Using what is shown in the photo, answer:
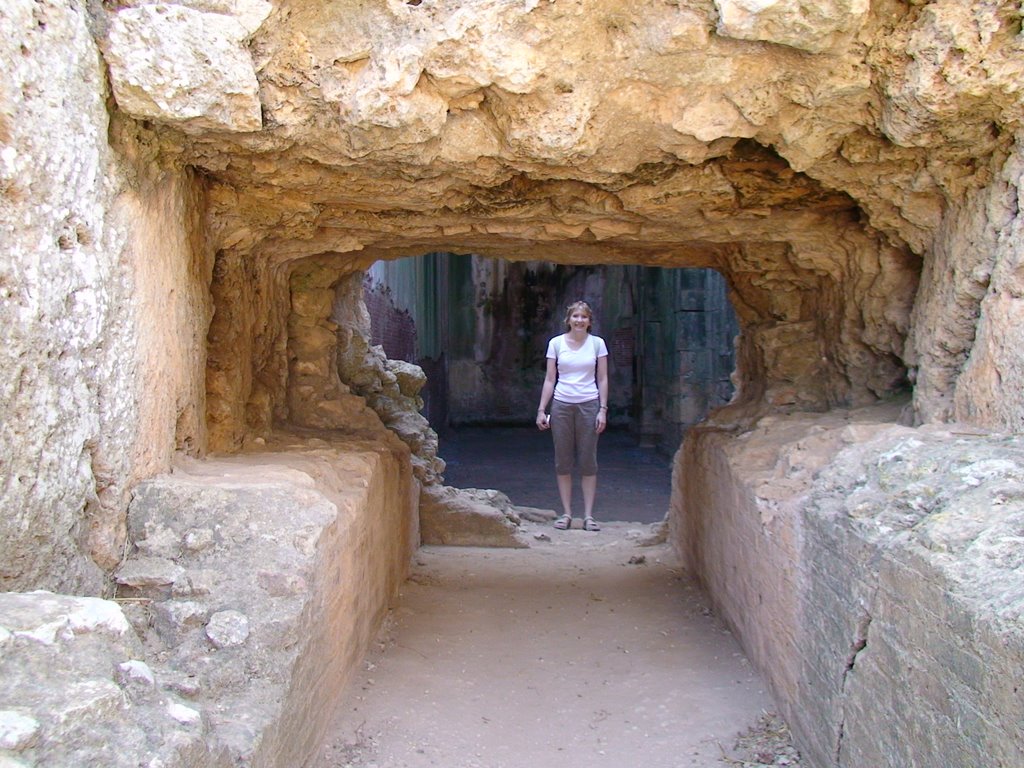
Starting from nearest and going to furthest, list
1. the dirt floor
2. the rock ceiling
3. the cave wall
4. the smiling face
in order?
1. the cave wall
2. the rock ceiling
3. the dirt floor
4. the smiling face

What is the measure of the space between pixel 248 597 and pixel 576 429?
475 centimetres

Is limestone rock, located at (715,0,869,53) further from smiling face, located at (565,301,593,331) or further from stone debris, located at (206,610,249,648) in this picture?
smiling face, located at (565,301,593,331)

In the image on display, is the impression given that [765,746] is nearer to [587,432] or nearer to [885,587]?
[885,587]

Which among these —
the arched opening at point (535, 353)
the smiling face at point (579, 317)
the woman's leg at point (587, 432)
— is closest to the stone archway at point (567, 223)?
the smiling face at point (579, 317)

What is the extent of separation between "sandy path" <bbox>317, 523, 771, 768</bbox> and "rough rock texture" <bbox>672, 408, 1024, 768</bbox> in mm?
344

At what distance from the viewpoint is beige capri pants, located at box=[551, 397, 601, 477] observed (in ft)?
23.3

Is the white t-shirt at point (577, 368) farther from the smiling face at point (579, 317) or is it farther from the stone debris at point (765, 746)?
the stone debris at point (765, 746)

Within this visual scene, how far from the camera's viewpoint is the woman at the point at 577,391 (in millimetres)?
6980

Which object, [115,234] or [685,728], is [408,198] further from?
[685,728]

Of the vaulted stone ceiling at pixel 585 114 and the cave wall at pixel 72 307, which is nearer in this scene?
the cave wall at pixel 72 307

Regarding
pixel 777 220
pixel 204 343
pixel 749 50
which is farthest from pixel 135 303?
pixel 777 220

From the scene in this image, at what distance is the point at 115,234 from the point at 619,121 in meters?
1.89

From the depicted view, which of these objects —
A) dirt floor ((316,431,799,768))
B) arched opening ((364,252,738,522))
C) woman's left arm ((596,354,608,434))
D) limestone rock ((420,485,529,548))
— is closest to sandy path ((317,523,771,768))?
dirt floor ((316,431,799,768))

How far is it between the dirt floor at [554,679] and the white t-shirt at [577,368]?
151cm
